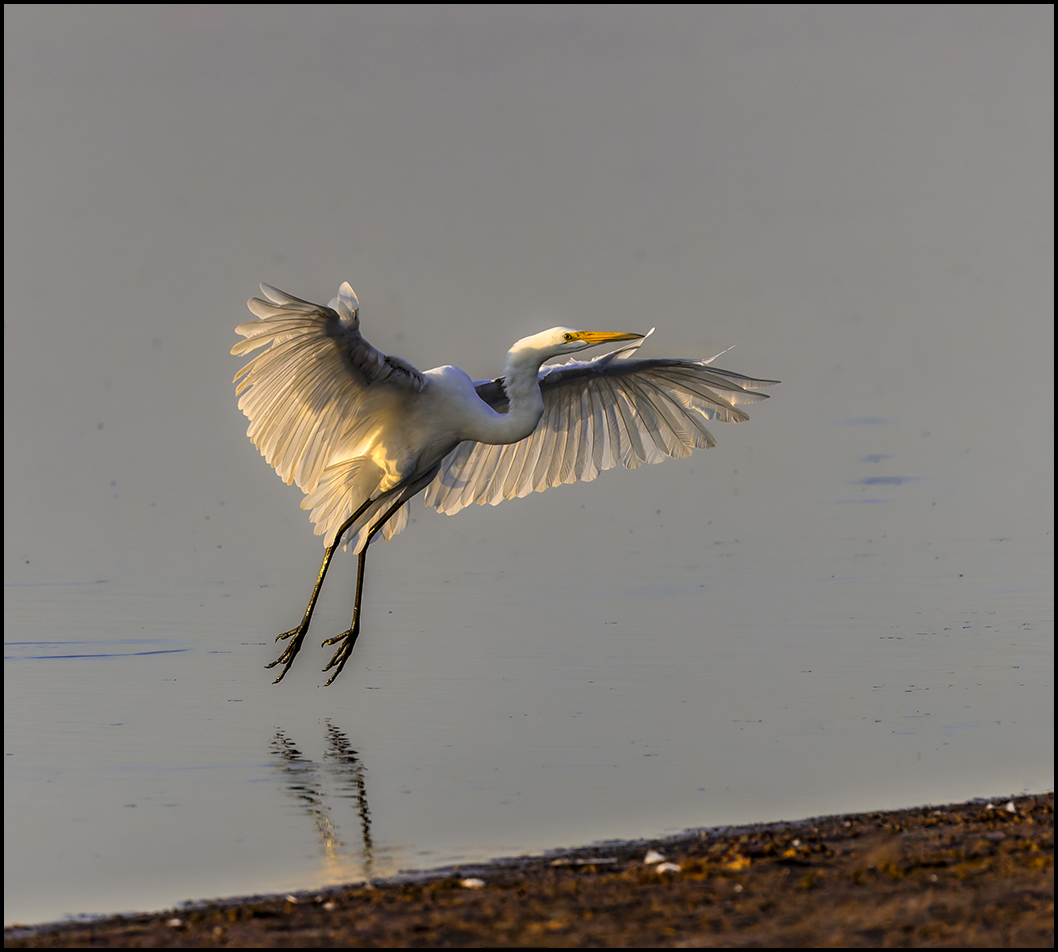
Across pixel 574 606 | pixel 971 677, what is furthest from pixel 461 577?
pixel 971 677

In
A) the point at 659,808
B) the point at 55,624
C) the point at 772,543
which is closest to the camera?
the point at 659,808

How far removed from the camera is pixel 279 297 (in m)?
9.89

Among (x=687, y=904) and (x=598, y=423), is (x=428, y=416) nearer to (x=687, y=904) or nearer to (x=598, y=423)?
(x=598, y=423)

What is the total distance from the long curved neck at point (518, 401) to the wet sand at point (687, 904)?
4.65 metres

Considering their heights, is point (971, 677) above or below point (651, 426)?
below

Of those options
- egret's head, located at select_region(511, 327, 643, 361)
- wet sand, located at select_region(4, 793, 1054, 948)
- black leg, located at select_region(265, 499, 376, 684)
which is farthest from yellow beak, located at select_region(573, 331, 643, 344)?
wet sand, located at select_region(4, 793, 1054, 948)

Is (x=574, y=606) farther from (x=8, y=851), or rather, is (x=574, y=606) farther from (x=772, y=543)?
(x=8, y=851)

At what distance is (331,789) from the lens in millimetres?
9711

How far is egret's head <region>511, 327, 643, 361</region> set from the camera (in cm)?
1185

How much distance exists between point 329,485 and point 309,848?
4663 millimetres

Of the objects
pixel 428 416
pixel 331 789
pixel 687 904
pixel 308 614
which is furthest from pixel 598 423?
pixel 687 904

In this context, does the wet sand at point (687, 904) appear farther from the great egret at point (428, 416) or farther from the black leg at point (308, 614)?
the great egret at point (428, 416)

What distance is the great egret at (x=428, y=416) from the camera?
10.9 meters

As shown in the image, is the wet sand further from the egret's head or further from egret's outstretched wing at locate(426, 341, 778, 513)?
egret's outstretched wing at locate(426, 341, 778, 513)
